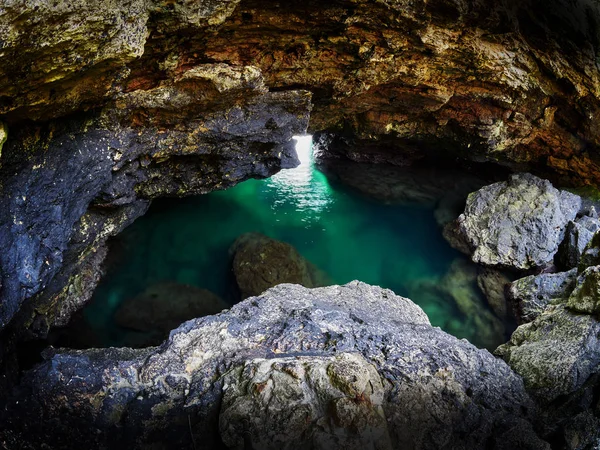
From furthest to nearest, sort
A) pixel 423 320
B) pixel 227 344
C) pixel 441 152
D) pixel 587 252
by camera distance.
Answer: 1. pixel 441 152
2. pixel 587 252
3. pixel 423 320
4. pixel 227 344

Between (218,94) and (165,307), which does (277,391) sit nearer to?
(218,94)

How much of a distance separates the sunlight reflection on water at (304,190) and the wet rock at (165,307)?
3131 millimetres

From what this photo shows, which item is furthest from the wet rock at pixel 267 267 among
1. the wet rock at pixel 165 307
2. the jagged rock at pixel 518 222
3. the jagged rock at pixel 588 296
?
the jagged rock at pixel 588 296

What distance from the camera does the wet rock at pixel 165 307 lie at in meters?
5.98

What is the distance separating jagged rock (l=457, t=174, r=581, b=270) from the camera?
7.20 meters

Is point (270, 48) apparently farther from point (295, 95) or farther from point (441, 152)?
point (441, 152)

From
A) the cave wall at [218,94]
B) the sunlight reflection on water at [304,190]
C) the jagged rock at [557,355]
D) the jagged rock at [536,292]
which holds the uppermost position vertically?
the cave wall at [218,94]

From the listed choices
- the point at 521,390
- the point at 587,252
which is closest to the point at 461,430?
the point at 521,390

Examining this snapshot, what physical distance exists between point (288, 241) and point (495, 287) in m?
3.62

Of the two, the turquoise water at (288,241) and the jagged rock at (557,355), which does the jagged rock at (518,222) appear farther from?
the jagged rock at (557,355)

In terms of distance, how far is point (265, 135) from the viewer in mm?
5535

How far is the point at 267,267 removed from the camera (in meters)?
6.68

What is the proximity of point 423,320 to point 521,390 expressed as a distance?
3.87ft

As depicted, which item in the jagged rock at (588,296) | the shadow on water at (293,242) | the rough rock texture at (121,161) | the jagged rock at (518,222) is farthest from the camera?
the jagged rock at (518,222)
